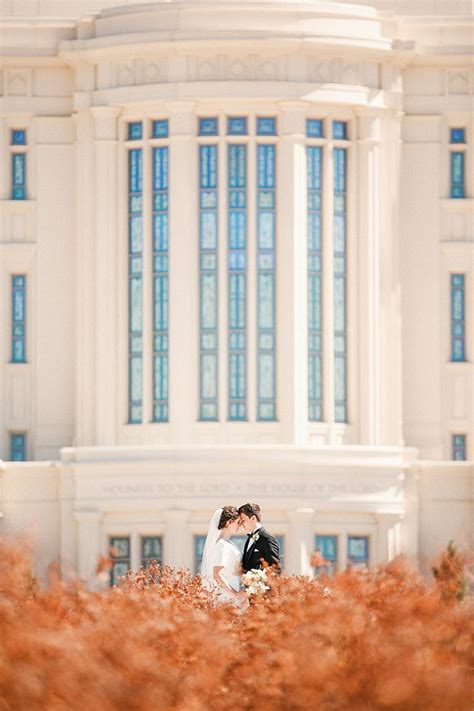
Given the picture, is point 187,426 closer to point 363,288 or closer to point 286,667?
point 363,288

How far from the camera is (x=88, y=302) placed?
53.9 metres

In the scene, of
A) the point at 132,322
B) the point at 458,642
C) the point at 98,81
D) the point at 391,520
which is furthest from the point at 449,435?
the point at 458,642

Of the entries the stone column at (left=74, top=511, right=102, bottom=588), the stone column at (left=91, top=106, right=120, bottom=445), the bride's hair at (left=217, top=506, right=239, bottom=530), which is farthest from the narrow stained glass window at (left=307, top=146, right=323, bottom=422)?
the bride's hair at (left=217, top=506, right=239, bottom=530)

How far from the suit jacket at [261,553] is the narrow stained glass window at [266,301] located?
81.8ft

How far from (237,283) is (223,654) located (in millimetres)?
36536

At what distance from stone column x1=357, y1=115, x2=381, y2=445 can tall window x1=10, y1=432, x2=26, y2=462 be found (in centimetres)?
844

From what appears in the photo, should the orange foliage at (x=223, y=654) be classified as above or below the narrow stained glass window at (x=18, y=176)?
below

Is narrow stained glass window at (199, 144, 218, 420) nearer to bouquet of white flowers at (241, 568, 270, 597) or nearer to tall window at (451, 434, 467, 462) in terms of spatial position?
tall window at (451, 434, 467, 462)

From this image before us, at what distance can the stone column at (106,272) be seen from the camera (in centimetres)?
5284

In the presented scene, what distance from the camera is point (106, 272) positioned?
2104 inches

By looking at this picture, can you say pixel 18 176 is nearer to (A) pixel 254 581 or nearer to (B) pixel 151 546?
(B) pixel 151 546

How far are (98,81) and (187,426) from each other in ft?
28.1

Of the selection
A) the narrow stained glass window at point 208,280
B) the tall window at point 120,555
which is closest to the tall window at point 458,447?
the narrow stained glass window at point 208,280

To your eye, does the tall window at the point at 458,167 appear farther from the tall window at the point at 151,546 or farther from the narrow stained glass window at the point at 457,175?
the tall window at the point at 151,546
